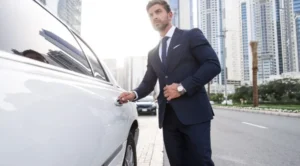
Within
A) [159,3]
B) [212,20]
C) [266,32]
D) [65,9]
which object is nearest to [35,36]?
[65,9]

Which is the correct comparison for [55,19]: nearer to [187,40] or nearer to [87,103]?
[87,103]

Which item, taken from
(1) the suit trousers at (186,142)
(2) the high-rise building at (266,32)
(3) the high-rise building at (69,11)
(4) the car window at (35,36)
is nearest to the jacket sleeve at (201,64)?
(1) the suit trousers at (186,142)

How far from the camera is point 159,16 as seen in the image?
205cm

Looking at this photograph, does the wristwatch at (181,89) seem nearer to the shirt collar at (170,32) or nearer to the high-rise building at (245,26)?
the shirt collar at (170,32)

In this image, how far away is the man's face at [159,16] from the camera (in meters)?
2.05

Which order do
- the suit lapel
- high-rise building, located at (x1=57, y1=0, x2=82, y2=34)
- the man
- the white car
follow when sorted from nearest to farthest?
the white car, high-rise building, located at (x1=57, y1=0, x2=82, y2=34), the man, the suit lapel

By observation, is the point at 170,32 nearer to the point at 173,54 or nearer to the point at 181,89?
the point at 173,54

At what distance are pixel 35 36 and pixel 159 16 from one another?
41.4 inches

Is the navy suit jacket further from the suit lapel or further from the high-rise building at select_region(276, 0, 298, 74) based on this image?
the high-rise building at select_region(276, 0, 298, 74)

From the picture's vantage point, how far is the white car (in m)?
0.80

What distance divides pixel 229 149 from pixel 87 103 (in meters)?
4.65

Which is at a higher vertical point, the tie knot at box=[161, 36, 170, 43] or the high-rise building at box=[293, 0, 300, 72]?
the high-rise building at box=[293, 0, 300, 72]

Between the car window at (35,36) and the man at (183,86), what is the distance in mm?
683

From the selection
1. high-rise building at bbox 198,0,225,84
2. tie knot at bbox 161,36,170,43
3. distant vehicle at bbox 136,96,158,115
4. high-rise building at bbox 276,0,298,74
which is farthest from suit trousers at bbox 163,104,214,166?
high-rise building at bbox 276,0,298,74
